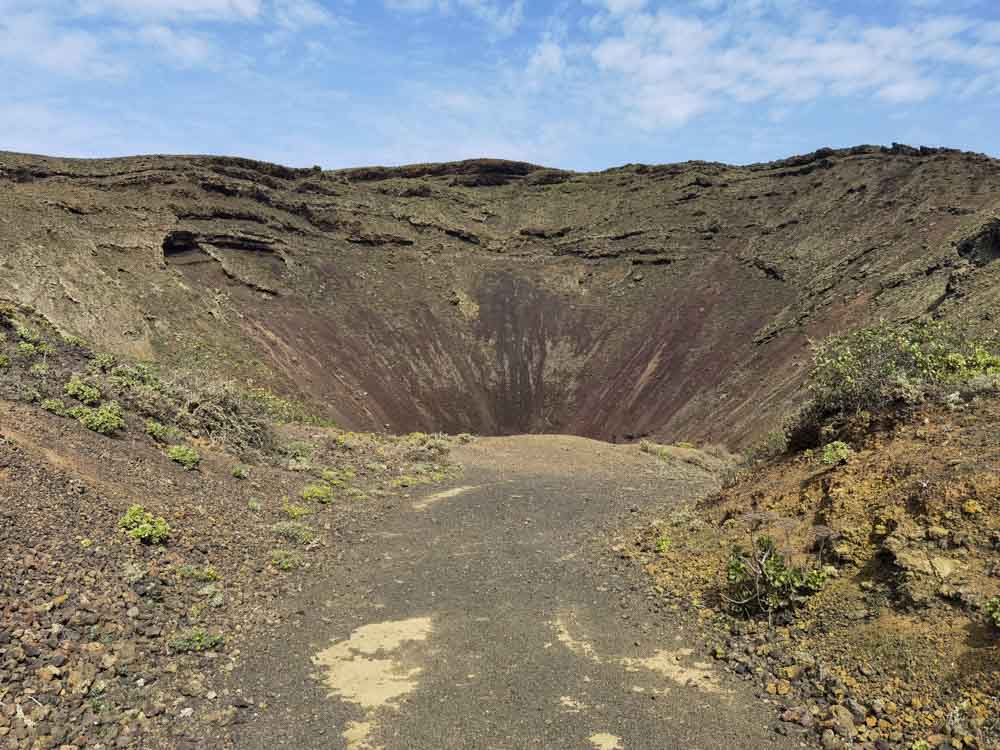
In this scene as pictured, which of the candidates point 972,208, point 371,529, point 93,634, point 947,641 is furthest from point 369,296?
point 947,641

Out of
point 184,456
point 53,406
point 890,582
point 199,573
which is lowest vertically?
point 199,573

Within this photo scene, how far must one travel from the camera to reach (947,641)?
578 centimetres

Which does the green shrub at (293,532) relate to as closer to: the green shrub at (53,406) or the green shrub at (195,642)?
the green shrub at (195,642)

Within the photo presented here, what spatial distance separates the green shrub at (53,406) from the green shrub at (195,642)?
24.5 ft

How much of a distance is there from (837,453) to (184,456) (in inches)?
484

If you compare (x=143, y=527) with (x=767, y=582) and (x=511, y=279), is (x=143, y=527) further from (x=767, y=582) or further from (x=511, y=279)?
(x=511, y=279)

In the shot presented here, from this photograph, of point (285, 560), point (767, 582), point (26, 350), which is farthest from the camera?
point (26, 350)

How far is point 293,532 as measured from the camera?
12.3 m

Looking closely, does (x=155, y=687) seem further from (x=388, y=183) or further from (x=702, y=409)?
(x=388, y=183)

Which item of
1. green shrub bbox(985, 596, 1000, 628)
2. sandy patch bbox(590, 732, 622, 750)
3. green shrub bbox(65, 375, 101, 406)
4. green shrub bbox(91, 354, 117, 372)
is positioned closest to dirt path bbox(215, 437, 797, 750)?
sandy patch bbox(590, 732, 622, 750)

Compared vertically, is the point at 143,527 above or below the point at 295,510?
above

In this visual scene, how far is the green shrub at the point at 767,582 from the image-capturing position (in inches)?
297

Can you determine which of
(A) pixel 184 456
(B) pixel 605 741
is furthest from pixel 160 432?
(B) pixel 605 741

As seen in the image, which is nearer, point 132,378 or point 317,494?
point 317,494
